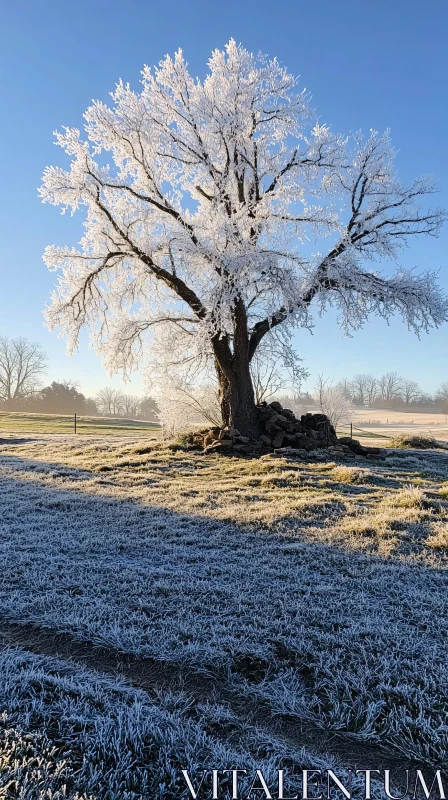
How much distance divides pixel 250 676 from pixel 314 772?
709 millimetres

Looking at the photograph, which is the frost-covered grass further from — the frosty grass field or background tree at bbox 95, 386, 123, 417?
background tree at bbox 95, 386, 123, 417

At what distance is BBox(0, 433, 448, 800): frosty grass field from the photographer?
179cm

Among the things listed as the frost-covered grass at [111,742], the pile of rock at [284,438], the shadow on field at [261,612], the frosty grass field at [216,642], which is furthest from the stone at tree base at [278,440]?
the frost-covered grass at [111,742]

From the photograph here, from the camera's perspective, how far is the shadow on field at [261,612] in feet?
7.22

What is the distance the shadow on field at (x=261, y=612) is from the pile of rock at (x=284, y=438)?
5.73 meters

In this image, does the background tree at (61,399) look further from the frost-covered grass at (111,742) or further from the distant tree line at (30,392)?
the frost-covered grass at (111,742)

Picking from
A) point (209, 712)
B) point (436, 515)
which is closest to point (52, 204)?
point (436, 515)

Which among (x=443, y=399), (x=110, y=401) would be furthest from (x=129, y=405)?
(x=443, y=399)

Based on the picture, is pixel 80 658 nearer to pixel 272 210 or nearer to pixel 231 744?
pixel 231 744

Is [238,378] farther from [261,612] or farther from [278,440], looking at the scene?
[261,612]

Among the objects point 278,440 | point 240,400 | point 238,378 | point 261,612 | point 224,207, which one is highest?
point 224,207

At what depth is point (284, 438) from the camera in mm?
11445

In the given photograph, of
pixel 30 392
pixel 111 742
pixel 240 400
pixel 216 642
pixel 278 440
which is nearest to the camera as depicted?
pixel 111 742

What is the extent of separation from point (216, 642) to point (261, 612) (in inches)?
20.9
